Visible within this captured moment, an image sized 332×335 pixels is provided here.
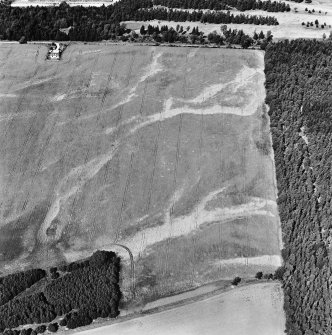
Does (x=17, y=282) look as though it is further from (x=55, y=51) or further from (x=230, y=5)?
(x=230, y=5)

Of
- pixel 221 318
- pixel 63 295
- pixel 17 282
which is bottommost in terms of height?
pixel 221 318

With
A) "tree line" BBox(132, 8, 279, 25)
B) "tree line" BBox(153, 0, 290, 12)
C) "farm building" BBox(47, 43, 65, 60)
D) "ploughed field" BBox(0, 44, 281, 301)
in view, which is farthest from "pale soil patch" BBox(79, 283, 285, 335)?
"tree line" BBox(153, 0, 290, 12)

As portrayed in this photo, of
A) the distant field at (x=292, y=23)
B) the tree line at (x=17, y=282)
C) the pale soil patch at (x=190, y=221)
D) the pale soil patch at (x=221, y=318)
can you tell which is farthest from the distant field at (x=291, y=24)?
the tree line at (x=17, y=282)

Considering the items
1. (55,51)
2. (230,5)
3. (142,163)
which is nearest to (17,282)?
(142,163)

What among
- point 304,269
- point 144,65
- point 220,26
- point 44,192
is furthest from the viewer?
point 220,26

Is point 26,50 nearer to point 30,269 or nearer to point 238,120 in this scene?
point 238,120

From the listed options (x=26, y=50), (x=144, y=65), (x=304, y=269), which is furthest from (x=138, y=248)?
(x=26, y=50)
